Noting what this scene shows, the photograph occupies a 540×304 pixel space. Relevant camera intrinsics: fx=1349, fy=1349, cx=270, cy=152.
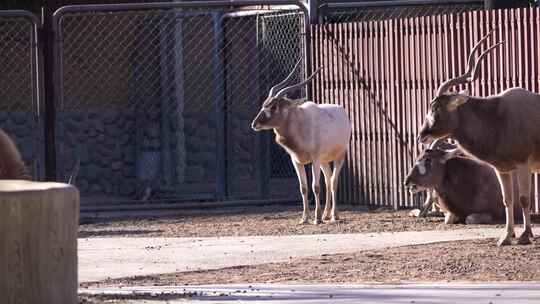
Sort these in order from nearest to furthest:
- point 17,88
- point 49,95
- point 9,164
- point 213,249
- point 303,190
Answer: point 9,164
point 213,249
point 303,190
point 49,95
point 17,88

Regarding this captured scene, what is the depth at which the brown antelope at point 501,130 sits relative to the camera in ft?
41.2

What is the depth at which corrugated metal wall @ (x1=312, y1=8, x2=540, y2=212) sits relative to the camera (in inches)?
602

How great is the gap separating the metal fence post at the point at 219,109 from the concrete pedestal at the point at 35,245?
9.55 meters

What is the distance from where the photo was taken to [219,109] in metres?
18.0

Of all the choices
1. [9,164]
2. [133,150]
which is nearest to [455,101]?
[9,164]

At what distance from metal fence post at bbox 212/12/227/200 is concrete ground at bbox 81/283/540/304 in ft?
25.4

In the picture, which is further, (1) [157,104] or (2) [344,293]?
(1) [157,104]

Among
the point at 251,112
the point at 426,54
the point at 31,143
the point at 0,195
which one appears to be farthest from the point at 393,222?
the point at 0,195

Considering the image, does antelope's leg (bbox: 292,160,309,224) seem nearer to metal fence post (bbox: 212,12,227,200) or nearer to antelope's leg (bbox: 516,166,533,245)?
metal fence post (bbox: 212,12,227,200)

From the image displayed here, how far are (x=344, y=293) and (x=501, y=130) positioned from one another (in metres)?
3.60

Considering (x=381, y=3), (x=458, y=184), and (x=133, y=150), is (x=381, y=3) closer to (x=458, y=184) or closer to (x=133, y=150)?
(x=458, y=184)

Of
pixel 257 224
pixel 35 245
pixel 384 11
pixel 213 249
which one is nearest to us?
pixel 35 245

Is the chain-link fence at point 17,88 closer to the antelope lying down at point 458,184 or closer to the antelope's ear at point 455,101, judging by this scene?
the antelope lying down at point 458,184

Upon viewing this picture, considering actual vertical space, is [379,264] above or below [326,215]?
below
